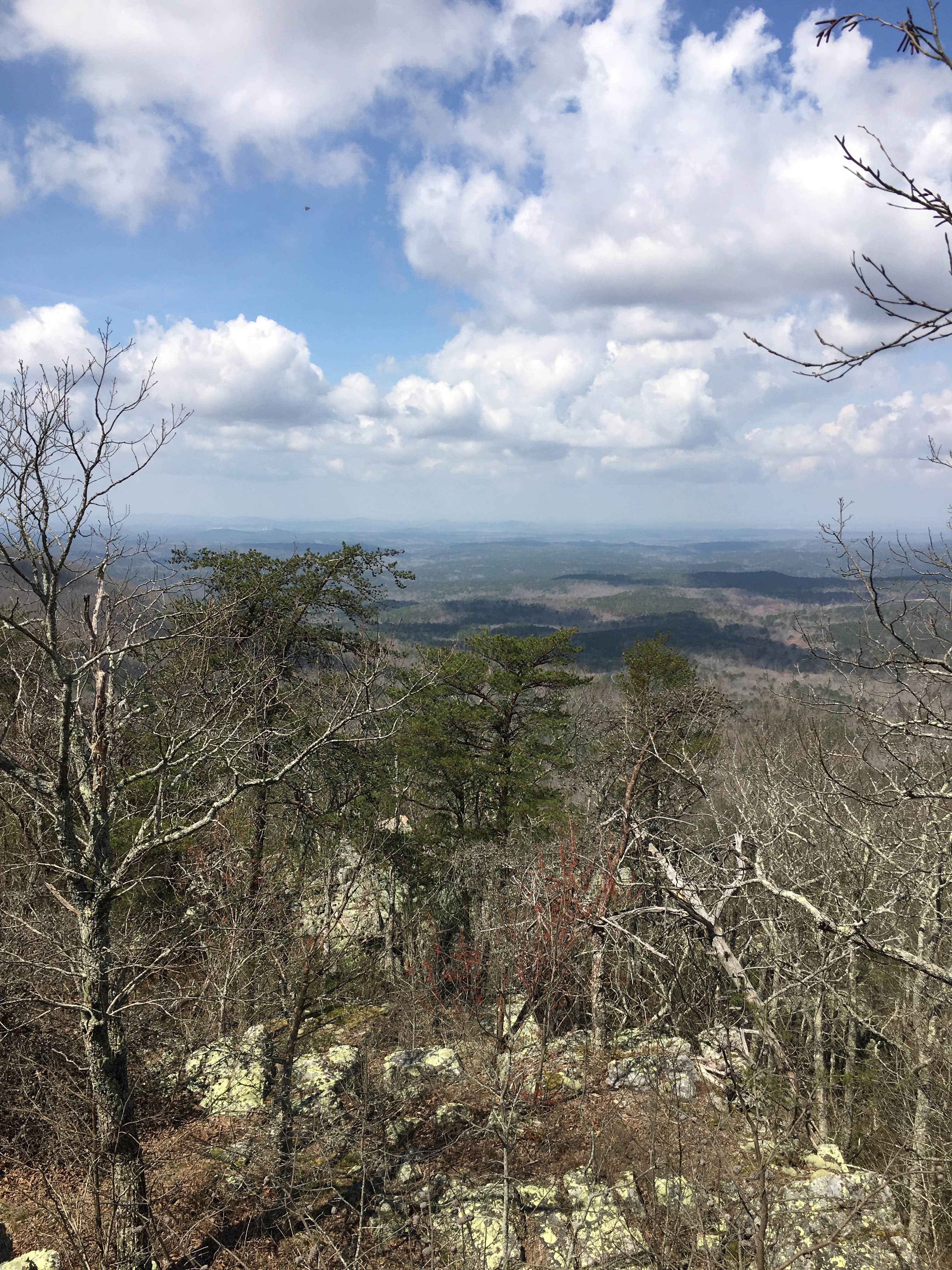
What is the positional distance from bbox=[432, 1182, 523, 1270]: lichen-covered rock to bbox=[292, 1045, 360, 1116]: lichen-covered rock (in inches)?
105

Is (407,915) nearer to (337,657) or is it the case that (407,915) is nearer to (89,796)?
(337,657)

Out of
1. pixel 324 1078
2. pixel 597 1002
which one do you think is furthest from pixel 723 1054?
pixel 324 1078

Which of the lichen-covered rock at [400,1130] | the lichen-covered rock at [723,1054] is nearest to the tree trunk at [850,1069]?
the lichen-covered rock at [723,1054]

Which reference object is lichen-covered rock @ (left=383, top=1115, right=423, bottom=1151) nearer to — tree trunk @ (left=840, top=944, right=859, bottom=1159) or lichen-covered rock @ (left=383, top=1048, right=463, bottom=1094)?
lichen-covered rock @ (left=383, top=1048, right=463, bottom=1094)

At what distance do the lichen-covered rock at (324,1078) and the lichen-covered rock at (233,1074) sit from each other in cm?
59

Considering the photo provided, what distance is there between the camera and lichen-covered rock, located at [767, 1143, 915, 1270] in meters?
6.10

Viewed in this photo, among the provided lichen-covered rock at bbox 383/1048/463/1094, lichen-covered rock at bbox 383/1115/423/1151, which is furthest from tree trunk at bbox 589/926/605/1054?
lichen-covered rock at bbox 383/1115/423/1151

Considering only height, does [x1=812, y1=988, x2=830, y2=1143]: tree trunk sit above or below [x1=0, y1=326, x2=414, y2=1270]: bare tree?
below

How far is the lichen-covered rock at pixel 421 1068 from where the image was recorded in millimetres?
11195

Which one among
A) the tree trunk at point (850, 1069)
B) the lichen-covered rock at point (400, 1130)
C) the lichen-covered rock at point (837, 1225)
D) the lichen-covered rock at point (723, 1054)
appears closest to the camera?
the lichen-covered rock at point (723, 1054)

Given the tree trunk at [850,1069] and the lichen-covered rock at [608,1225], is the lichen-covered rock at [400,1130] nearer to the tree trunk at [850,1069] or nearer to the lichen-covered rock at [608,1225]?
the lichen-covered rock at [608,1225]

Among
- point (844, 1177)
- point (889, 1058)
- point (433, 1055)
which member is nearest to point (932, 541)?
point (844, 1177)

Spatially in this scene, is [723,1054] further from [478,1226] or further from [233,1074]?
[233,1074]

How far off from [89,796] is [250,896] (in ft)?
19.8
